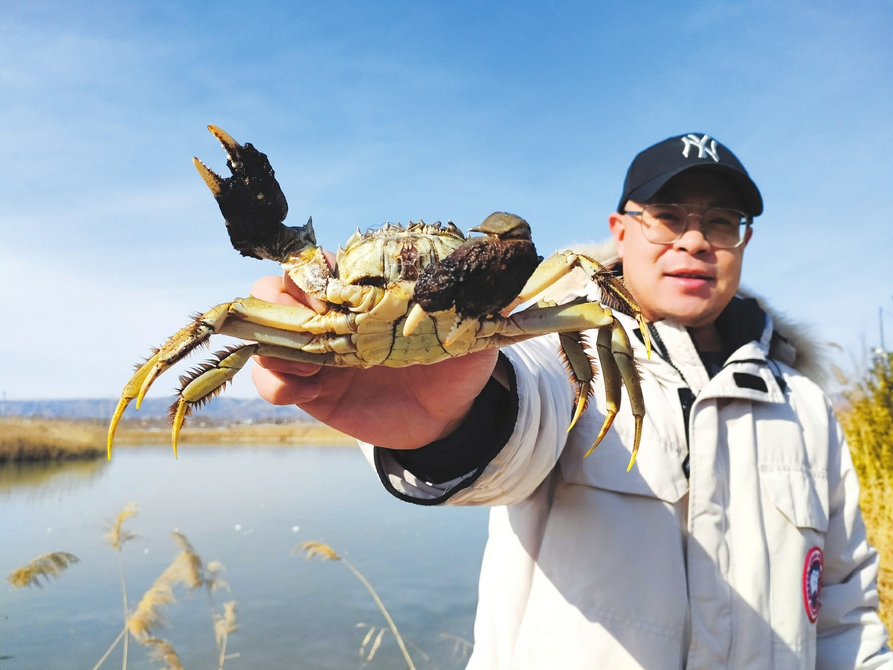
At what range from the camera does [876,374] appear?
24.0 feet

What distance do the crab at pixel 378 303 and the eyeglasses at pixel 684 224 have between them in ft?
4.95

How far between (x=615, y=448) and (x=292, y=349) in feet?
5.16

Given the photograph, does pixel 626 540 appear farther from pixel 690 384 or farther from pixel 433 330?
pixel 433 330

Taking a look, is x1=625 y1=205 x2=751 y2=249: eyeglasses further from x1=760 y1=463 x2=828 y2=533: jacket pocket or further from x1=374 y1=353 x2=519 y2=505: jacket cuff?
x1=374 y1=353 x2=519 y2=505: jacket cuff

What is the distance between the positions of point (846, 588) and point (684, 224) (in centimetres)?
203

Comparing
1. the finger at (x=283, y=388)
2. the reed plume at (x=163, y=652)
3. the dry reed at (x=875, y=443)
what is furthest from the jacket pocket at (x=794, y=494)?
the dry reed at (x=875, y=443)

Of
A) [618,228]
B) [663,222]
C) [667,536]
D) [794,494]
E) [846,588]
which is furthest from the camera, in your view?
[618,228]

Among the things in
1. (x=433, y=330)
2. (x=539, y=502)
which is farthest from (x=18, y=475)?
(x=433, y=330)

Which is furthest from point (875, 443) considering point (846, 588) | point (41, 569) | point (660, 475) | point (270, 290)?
point (41, 569)

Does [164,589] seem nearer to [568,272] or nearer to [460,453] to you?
[460,453]

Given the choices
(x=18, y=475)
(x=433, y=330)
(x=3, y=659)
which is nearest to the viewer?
(x=433, y=330)

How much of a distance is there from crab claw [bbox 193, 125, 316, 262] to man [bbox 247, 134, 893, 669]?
0.23m

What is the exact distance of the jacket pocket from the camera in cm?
272

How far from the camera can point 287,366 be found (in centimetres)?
167
